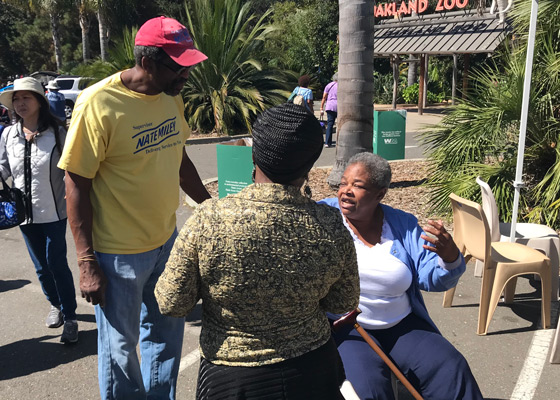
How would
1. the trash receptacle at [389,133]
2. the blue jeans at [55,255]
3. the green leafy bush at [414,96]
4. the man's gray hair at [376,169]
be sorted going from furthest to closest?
the green leafy bush at [414,96]
the trash receptacle at [389,133]
the blue jeans at [55,255]
the man's gray hair at [376,169]

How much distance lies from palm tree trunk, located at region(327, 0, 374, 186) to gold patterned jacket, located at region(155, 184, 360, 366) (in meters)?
5.73

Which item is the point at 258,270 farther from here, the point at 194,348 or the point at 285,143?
the point at 194,348

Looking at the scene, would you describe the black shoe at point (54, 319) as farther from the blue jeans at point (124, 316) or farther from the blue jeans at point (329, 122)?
the blue jeans at point (329, 122)

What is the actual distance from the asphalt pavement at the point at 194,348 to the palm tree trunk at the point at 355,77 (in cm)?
284

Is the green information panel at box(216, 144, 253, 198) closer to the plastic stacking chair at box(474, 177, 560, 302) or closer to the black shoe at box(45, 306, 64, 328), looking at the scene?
the black shoe at box(45, 306, 64, 328)

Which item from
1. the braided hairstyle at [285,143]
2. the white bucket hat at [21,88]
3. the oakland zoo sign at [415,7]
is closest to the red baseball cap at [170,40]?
the braided hairstyle at [285,143]

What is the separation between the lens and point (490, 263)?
158 inches

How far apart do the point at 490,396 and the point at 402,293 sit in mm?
1116

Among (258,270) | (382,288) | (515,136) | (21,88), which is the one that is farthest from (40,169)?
(515,136)

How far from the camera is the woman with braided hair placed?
5.40ft

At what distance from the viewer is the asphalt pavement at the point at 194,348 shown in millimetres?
3441

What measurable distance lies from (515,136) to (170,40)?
18.3ft

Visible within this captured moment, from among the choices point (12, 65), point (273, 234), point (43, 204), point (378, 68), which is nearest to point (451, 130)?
point (43, 204)

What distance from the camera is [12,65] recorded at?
4591 centimetres
